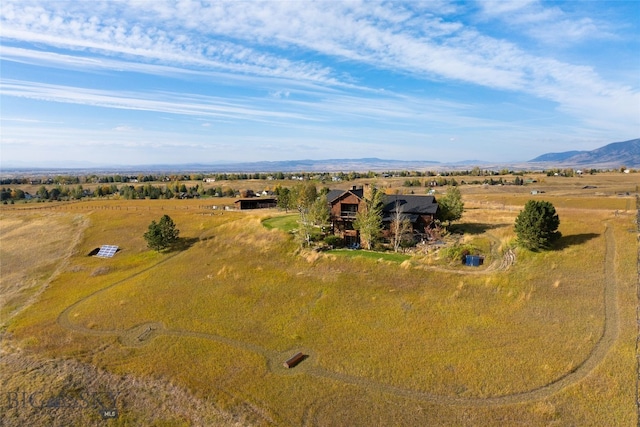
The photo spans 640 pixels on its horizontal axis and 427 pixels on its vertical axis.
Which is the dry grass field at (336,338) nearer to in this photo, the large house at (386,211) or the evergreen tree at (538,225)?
the evergreen tree at (538,225)

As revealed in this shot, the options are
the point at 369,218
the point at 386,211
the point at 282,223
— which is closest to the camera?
the point at 369,218

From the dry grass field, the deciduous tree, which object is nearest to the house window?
the deciduous tree

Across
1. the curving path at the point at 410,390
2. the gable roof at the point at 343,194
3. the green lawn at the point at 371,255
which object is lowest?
the curving path at the point at 410,390

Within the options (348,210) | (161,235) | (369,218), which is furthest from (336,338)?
(161,235)

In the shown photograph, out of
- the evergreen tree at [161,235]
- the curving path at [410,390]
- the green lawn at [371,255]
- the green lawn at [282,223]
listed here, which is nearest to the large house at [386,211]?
the green lawn at [371,255]

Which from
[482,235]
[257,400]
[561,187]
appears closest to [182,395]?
[257,400]

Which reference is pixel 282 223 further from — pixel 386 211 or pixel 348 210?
pixel 386 211
